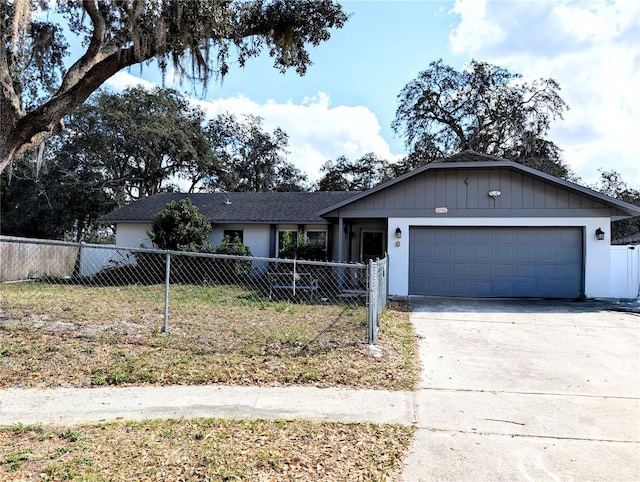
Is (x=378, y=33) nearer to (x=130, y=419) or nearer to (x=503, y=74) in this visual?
(x=130, y=419)

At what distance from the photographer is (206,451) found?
9.61 ft

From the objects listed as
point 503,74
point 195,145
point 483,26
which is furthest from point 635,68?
point 195,145

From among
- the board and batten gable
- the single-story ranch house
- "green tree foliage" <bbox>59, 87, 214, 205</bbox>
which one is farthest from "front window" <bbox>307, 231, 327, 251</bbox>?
"green tree foliage" <bbox>59, 87, 214, 205</bbox>

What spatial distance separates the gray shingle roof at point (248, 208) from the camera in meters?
17.0

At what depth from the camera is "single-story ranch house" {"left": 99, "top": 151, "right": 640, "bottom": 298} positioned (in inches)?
456

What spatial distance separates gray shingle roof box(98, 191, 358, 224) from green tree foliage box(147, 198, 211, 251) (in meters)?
1.94

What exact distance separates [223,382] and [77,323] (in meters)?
3.99

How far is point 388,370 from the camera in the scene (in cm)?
508

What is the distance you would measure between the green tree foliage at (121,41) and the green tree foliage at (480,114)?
897 inches

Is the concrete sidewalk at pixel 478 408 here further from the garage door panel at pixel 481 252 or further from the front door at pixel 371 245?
the front door at pixel 371 245

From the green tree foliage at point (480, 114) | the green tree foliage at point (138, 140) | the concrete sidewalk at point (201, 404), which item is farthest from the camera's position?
the green tree foliage at point (480, 114)

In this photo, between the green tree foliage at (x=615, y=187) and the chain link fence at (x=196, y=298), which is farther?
the green tree foliage at (x=615, y=187)

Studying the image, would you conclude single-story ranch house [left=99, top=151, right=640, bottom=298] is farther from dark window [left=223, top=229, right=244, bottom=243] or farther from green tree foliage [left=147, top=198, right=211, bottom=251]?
dark window [left=223, top=229, right=244, bottom=243]

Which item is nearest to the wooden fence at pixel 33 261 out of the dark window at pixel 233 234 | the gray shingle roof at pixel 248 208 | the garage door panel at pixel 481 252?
the gray shingle roof at pixel 248 208
